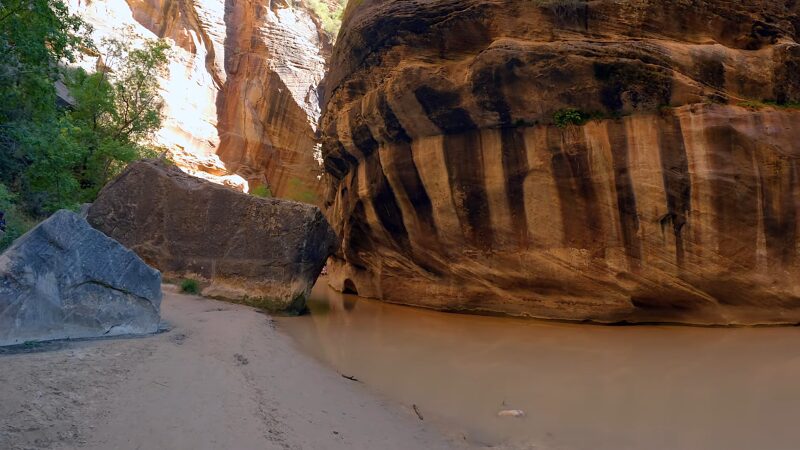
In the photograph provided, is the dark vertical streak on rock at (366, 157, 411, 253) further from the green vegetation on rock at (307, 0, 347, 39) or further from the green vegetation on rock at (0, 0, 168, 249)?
the green vegetation on rock at (307, 0, 347, 39)

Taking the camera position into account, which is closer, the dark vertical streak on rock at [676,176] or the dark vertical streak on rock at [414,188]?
the dark vertical streak on rock at [676,176]

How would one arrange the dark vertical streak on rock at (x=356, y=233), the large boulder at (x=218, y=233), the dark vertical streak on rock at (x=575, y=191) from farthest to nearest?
the dark vertical streak on rock at (x=356, y=233) → the large boulder at (x=218, y=233) → the dark vertical streak on rock at (x=575, y=191)

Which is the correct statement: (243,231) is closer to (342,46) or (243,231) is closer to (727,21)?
(342,46)

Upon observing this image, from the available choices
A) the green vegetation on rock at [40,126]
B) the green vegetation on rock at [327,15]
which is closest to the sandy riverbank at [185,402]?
the green vegetation on rock at [40,126]

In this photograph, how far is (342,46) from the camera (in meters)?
12.8

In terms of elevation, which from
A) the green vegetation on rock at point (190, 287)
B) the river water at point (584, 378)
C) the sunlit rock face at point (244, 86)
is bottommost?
the river water at point (584, 378)

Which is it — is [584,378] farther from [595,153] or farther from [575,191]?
[595,153]

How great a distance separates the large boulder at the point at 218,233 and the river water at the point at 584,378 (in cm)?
106

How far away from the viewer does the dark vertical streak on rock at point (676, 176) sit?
7.90 metres

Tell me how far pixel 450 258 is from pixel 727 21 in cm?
671

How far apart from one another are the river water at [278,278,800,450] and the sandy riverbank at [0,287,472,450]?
0.68 metres

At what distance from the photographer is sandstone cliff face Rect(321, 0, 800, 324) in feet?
25.1

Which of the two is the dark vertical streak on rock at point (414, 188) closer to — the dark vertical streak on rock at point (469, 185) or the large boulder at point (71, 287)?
the dark vertical streak on rock at point (469, 185)

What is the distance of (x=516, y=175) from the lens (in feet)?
30.7
